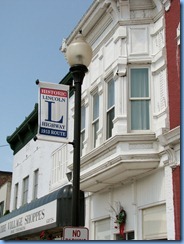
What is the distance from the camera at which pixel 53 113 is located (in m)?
8.48

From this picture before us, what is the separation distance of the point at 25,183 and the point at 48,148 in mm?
4235

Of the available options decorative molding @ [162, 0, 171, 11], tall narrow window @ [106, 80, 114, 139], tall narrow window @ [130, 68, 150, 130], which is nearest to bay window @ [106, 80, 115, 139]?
tall narrow window @ [106, 80, 114, 139]

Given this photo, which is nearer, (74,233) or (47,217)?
(74,233)

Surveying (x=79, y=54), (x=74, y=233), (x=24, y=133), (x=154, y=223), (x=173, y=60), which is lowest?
(x=74, y=233)

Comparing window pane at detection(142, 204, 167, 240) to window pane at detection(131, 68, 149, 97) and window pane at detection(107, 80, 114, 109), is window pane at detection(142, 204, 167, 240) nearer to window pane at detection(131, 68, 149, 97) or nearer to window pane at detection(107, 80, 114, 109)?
window pane at detection(131, 68, 149, 97)

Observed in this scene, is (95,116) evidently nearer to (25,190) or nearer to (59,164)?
(59,164)

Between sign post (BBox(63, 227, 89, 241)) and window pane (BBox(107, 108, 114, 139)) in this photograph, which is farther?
window pane (BBox(107, 108, 114, 139))

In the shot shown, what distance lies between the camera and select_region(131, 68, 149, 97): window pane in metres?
13.2

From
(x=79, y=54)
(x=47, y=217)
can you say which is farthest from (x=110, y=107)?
(x=79, y=54)

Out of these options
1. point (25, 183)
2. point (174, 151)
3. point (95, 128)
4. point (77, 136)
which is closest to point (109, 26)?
point (95, 128)

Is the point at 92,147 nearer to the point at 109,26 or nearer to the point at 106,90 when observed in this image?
the point at 106,90

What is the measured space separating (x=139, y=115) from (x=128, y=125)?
1.49 feet

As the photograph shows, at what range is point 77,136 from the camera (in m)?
7.75

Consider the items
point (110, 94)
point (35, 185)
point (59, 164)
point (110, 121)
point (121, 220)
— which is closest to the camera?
point (121, 220)
